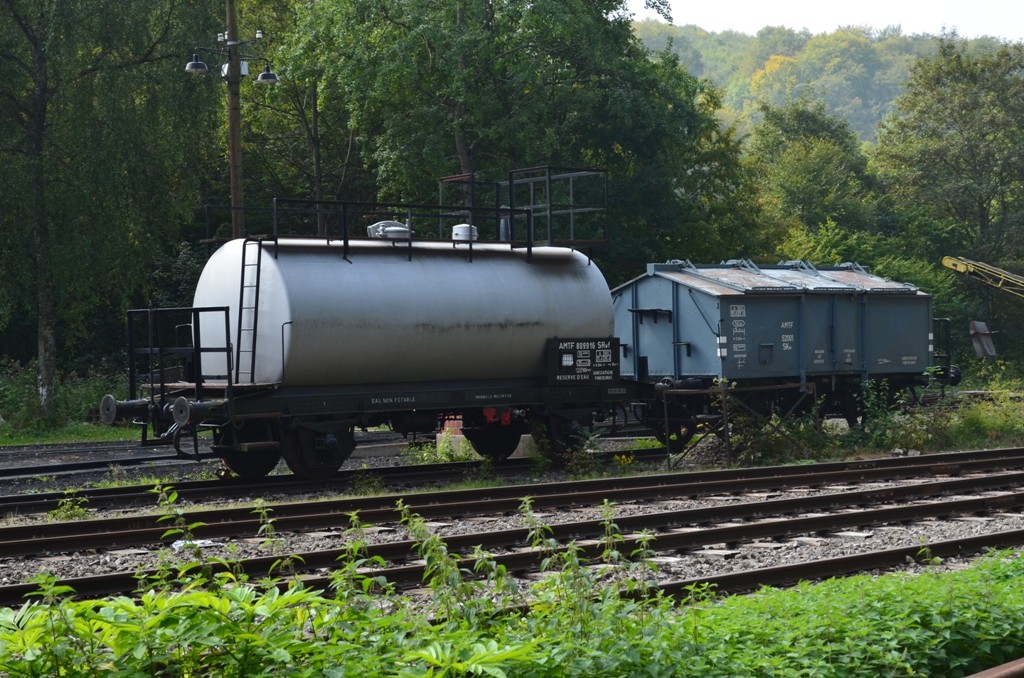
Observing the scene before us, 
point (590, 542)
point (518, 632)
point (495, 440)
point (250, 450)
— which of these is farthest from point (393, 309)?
point (518, 632)

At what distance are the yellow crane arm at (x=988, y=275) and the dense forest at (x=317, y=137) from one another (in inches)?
24.2

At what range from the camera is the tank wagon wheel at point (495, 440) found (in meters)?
20.0

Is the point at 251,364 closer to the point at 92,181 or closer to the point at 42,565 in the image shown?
the point at 42,565

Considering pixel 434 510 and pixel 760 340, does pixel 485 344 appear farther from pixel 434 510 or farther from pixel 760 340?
pixel 760 340

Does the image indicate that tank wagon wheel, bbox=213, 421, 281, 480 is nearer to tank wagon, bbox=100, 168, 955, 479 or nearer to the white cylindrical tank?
tank wagon, bbox=100, 168, 955, 479

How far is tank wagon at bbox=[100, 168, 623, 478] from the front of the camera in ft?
54.3

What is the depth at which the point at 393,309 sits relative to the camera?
56.7 feet

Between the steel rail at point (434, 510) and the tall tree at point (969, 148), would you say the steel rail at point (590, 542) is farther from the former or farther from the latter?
the tall tree at point (969, 148)

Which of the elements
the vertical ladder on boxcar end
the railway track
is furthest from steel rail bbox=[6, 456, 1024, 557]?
the vertical ladder on boxcar end

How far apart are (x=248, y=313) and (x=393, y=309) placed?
2.05m

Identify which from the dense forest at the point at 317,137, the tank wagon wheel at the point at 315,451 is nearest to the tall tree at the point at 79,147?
the dense forest at the point at 317,137

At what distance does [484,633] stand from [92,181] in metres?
27.8

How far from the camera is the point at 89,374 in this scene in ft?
111

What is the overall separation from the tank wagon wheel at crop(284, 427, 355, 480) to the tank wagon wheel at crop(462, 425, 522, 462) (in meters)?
3.18
